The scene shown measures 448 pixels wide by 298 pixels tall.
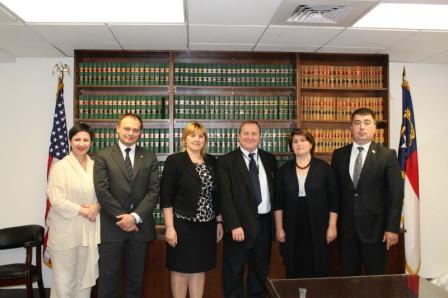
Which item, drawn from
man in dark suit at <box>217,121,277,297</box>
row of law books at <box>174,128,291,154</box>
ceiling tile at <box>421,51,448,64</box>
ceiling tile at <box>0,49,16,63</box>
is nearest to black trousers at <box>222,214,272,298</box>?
man in dark suit at <box>217,121,277,297</box>

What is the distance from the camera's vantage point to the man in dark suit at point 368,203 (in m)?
2.96

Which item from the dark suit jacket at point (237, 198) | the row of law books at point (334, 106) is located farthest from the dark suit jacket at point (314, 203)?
the row of law books at point (334, 106)

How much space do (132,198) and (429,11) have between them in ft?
9.15

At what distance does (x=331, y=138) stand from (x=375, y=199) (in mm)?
1444

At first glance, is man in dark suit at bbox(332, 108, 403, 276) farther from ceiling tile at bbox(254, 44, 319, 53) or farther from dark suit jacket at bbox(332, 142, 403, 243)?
ceiling tile at bbox(254, 44, 319, 53)

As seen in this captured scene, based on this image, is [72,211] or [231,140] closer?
[72,211]

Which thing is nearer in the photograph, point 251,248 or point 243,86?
point 251,248

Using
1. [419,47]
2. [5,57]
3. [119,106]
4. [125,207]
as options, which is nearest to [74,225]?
[125,207]

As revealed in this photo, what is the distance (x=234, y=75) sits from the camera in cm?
427

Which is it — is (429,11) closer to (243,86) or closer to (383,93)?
(383,93)

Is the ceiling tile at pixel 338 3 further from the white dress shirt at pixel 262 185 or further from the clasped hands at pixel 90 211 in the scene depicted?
the clasped hands at pixel 90 211

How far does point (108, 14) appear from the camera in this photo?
3.08 meters

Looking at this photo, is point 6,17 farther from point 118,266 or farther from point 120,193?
point 118,266

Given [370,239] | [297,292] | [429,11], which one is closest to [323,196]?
[370,239]
